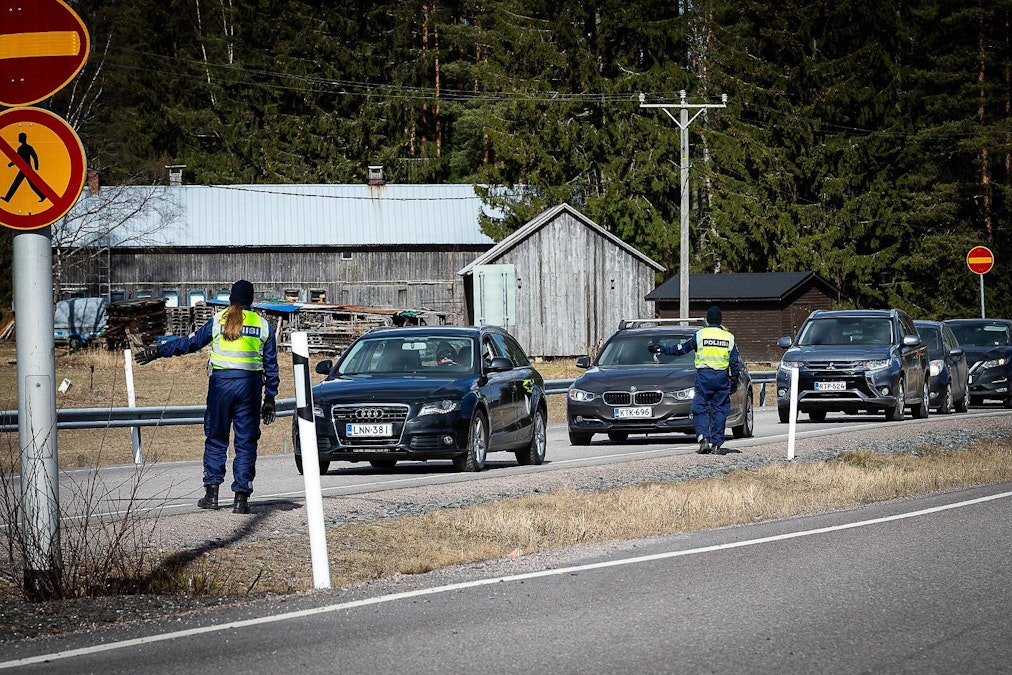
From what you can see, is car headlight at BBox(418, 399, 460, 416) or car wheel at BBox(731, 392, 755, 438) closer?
car headlight at BBox(418, 399, 460, 416)

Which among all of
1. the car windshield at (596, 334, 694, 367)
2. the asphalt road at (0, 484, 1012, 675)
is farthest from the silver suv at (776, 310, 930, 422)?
the asphalt road at (0, 484, 1012, 675)

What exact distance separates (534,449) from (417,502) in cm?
554

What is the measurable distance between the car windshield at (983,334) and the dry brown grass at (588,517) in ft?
52.3

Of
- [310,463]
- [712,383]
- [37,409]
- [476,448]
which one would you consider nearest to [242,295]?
[310,463]

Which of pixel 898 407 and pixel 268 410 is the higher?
pixel 268 410

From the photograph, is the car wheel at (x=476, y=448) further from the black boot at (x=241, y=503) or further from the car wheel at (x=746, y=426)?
the car wheel at (x=746, y=426)

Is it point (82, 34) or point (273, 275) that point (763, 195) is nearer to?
point (273, 275)

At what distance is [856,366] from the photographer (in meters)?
26.0

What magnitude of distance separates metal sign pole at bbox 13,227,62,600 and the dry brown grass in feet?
3.77

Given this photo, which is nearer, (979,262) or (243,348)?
(243,348)

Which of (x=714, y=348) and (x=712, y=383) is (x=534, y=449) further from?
(x=714, y=348)

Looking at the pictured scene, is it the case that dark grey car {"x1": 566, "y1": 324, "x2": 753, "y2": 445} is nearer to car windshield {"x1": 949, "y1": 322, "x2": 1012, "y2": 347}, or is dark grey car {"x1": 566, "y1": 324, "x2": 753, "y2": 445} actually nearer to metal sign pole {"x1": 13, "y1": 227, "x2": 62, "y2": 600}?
car windshield {"x1": 949, "y1": 322, "x2": 1012, "y2": 347}

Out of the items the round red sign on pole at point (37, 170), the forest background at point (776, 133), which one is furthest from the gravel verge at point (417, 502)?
the forest background at point (776, 133)

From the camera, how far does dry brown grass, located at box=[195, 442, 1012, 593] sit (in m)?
10.7
